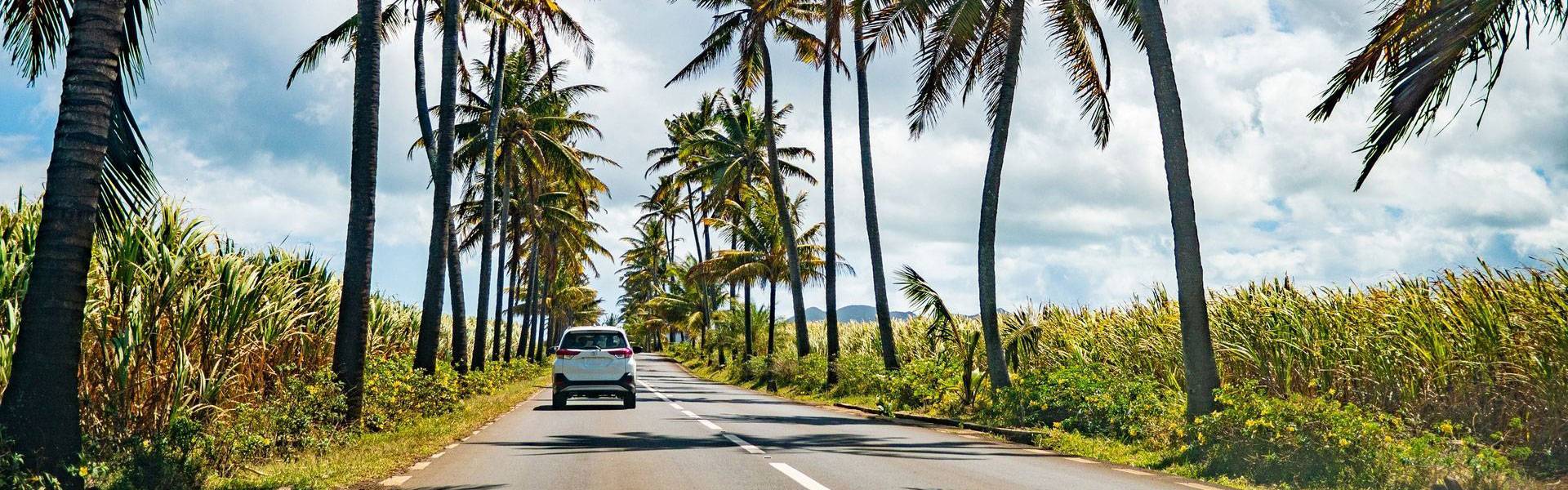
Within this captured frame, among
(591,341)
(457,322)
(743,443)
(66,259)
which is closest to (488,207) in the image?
(457,322)

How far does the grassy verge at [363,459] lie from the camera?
298 inches

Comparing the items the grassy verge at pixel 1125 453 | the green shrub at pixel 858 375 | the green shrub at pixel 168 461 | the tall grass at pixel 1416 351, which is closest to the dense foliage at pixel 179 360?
the green shrub at pixel 168 461

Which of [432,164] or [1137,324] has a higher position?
[432,164]

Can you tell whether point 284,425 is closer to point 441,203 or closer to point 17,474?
point 17,474

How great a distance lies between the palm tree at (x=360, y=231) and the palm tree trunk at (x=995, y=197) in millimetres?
9671

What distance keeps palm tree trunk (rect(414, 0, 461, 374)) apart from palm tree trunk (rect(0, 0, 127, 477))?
10529 millimetres

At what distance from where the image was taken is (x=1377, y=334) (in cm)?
1039

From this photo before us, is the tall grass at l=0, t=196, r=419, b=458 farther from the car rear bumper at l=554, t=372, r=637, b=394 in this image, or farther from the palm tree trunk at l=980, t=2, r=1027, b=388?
the palm tree trunk at l=980, t=2, r=1027, b=388

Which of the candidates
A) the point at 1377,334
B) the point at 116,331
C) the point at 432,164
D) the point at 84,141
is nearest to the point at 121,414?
the point at 116,331

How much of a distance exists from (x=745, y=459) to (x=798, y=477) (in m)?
1.54

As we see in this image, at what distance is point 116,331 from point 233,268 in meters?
1.22

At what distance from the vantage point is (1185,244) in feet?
37.2

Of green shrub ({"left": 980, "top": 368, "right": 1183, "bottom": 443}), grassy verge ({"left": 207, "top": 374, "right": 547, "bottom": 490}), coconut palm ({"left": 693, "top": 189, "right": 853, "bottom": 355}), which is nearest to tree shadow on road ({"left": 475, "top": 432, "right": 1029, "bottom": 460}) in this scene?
grassy verge ({"left": 207, "top": 374, "right": 547, "bottom": 490})

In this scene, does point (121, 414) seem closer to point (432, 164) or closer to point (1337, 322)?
point (1337, 322)
